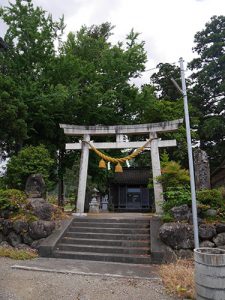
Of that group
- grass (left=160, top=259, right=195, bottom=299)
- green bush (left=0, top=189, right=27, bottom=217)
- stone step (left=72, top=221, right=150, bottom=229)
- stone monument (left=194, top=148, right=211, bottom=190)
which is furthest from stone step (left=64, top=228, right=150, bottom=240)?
stone monument (left=194, top=148, right=211, bottom=190)

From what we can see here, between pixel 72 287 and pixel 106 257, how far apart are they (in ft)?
9.10

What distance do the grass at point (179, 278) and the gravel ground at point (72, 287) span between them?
22 cm

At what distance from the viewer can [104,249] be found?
9195 mm

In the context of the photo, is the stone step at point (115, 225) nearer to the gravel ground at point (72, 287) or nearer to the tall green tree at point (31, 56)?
the gravel ground at point (72, 287)

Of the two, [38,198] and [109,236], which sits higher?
[38,198]

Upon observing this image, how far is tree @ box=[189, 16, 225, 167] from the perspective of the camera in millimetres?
24312

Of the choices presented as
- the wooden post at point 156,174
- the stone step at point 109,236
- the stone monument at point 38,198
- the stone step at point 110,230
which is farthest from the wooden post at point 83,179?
the wooden post at point 156,174

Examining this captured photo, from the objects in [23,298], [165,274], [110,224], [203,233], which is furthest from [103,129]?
[23,298]

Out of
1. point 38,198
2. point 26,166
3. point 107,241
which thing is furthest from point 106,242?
point 26,166

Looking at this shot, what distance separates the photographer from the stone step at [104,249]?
29.7ft

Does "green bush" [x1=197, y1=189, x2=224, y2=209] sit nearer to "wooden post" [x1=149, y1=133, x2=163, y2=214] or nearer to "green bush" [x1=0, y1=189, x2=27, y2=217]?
"wooden post" [x1=149, y1=133, x2=163, y2=214]

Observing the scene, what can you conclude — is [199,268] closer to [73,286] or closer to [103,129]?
[73,286]

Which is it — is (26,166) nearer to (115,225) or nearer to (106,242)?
(115,225)

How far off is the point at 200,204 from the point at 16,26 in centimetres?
1580
